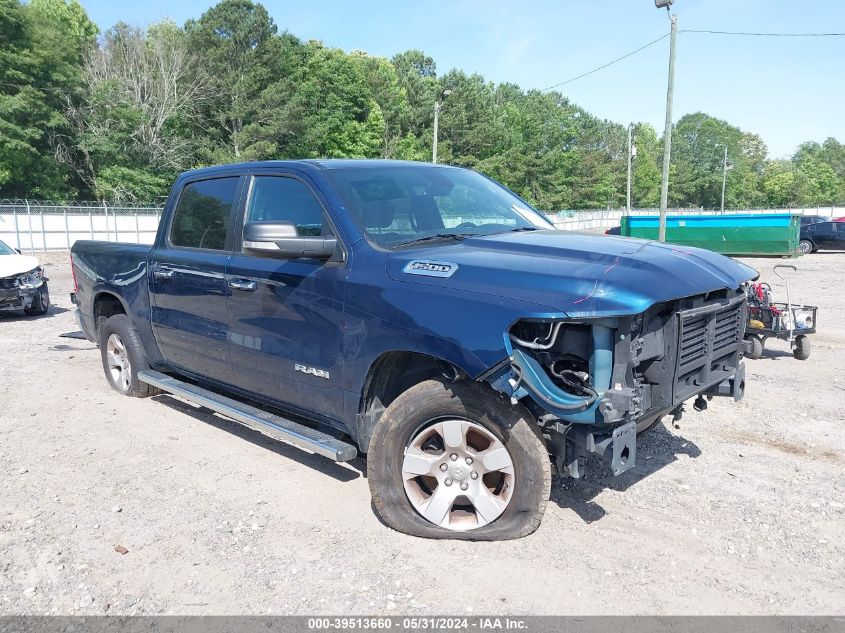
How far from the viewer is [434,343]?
332 cm

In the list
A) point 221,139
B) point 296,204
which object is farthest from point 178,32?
point 296,204

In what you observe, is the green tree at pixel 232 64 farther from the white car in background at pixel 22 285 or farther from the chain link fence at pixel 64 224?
the white car in background at pixel 22 285

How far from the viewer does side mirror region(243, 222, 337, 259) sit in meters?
3.66

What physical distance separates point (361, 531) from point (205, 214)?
8.78ft

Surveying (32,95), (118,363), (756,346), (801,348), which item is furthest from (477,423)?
(32,95)

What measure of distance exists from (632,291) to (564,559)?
55.5 inches

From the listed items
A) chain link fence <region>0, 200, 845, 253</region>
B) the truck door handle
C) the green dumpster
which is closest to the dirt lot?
the truck door handle

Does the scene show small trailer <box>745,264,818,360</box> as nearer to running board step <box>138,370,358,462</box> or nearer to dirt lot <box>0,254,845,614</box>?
dirt lot <box>0,254,845,614</box>

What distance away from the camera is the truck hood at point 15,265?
35.4 feet

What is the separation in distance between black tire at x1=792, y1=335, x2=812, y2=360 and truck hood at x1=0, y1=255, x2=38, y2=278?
37.1 ft

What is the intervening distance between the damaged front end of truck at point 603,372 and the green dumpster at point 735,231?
21888 millimetres

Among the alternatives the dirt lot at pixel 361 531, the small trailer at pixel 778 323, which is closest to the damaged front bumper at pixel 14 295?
the dirt lot at pixel 361 531

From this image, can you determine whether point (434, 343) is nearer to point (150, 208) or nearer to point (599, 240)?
point (599, 240)

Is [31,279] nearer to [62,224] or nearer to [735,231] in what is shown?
[62,224]
